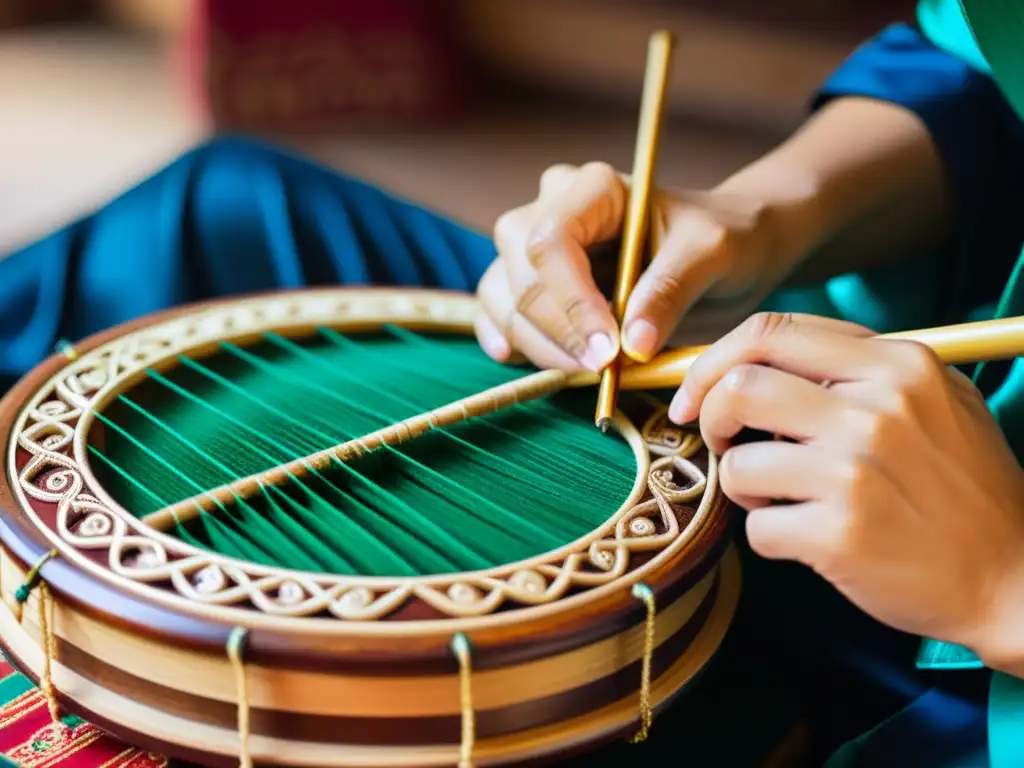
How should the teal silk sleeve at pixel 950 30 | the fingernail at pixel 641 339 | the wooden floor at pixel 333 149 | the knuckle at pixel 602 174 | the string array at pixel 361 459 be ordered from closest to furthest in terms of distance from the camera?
the string array at pixel 361 459 → the fingernail at pixel 641 339 → the knuckle at pixel 602 174 → the teal silk sleeve at pixel 950 30 → the wooden floor at pixel 333 149

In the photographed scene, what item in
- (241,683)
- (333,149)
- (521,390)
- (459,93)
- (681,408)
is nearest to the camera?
(241,683)

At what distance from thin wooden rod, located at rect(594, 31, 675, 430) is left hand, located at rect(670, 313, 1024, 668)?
15 centimetres

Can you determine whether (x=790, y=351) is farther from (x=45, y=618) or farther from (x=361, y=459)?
(x=45, y=618)

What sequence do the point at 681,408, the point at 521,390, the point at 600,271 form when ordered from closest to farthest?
the point at 681,408, the point at 521,390, the point at 600,271

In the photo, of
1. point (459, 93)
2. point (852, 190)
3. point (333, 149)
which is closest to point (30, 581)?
point (852, 190)

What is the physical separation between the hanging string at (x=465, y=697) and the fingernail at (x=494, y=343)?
0.34 meters

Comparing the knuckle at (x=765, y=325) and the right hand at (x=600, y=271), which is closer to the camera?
the knuckle at (x=765, y=325)

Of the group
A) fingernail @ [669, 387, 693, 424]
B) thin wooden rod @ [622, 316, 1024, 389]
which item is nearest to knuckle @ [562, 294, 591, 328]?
fingernail @ [669, 387, 693, 424]

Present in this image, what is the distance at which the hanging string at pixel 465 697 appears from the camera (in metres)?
0.51

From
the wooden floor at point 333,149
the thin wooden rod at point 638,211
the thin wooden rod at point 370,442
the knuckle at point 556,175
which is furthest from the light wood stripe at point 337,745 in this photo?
the wooden floor at point 333,149

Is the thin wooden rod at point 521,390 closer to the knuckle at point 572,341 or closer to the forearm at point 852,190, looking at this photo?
the knuckle at point 572,341

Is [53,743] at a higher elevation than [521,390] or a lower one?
lower

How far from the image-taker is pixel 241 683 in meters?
0.51

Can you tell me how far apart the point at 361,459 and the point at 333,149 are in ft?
5.47
